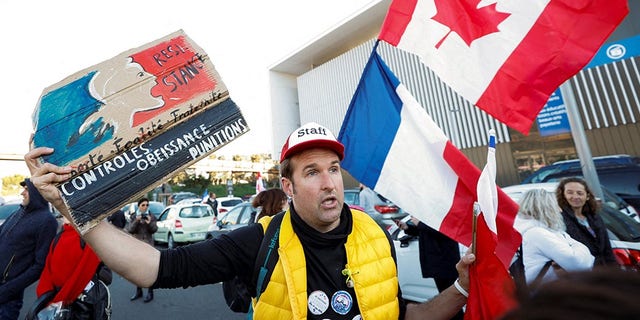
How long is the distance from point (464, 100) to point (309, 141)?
20.8 meters

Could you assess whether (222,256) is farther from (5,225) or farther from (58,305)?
(5,225)

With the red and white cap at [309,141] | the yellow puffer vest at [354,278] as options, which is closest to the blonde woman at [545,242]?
the yellow puffer vest at [354,278]

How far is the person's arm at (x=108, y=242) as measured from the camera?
1.09m

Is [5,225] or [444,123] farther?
[444,123]

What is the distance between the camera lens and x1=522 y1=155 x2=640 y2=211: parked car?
5875mm

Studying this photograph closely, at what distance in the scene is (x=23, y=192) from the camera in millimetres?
3432

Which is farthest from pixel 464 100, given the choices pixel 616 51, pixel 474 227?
pixel 474 227

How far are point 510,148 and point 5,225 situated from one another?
20364 millimetres

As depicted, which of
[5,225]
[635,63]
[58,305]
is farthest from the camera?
[635,63]

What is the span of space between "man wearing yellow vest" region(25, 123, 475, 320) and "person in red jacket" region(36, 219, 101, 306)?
2.07 meters

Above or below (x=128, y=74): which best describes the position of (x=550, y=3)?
above

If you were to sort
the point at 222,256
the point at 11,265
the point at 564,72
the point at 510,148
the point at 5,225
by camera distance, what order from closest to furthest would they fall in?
the point at 222,256 < the point at 564,72 < the point at 11,265 < the point at 5,225 < the point at 510,148

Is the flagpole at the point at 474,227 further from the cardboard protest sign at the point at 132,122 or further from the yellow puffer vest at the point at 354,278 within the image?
the cardboard protest sign at the point at 132,122

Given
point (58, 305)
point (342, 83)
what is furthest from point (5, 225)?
point (342, 83)
